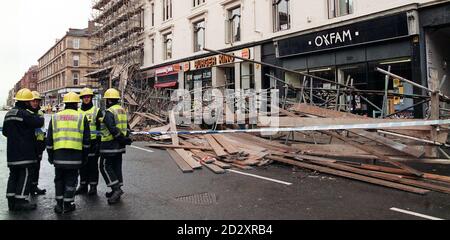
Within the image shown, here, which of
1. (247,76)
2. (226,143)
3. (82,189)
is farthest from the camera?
(247,76)

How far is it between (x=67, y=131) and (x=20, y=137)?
2.69 ft

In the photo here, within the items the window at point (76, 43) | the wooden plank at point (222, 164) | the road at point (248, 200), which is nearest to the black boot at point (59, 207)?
the road at point (248, 200)

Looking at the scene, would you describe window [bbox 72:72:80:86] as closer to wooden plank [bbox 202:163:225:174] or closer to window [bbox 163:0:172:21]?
window [bbox 163:0:172:21]

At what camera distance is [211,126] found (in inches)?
566

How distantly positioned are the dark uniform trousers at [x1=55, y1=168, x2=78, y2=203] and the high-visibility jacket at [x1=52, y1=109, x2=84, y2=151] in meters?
0.37

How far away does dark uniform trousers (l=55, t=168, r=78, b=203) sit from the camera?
5.37 meters

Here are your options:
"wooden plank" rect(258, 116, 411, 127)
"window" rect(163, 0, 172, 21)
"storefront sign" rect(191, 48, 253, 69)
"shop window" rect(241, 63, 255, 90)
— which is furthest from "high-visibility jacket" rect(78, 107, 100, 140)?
"window" rect(163, 0, 172, 21)

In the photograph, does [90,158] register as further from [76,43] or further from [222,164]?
[76,43]

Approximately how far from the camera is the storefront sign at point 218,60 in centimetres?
2114

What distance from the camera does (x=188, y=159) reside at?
30.6 ft

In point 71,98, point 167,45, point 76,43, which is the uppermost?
point 76,43

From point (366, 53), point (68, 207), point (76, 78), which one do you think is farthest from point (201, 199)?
point (76, 78)

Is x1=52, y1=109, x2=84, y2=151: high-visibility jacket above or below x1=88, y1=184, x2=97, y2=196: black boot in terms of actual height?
above
